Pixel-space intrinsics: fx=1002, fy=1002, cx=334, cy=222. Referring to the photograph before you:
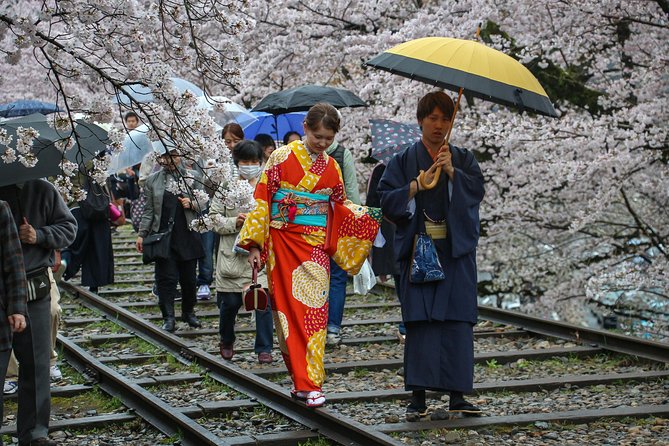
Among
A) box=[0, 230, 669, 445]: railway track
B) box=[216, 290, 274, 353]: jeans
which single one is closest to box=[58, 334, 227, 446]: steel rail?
box=[0, 230, 669, 445]: railway track

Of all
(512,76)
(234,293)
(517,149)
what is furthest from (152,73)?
(517,149)

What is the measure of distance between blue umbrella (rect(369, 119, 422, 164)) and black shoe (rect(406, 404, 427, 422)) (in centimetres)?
248

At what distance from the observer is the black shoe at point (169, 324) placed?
31.2ft

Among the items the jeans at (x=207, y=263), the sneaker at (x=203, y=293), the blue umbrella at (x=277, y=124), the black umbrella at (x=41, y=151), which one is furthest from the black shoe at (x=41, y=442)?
the blue umbrella at (x=277, y=124)

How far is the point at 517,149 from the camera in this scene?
14641 millimetres

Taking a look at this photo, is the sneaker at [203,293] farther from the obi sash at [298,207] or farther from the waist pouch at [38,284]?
the waist pouch at [38,284]

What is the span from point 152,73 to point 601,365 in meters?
4.59

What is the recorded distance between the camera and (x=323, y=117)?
21.0 feet

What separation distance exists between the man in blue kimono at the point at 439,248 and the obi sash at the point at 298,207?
1.60 feet

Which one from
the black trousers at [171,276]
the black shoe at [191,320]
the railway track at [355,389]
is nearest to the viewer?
the railway track at [355,389]

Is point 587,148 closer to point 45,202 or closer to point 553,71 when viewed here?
point 553,71

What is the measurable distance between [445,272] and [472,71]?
1236 millimetres

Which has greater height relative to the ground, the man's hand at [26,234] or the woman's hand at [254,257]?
the man's hand at [26,234]

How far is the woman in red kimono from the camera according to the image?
645 cm
